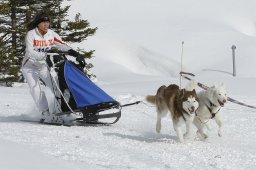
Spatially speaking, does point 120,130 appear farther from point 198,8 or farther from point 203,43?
point 198,8

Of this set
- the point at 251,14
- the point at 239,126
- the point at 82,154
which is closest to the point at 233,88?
the point at 239,126

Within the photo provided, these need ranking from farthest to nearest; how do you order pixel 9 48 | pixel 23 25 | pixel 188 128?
pixel 23 25, pixel 9 48, pixel 188 128

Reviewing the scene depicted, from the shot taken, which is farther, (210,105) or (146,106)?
(146,106)

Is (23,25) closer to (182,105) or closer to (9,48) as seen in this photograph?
(9,48)

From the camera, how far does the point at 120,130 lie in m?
7.36

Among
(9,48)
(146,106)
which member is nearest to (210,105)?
(146,106)

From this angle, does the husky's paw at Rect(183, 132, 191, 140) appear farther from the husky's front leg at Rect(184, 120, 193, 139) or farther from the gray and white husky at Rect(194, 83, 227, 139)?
the gray and white husky at Rect(194, 83, 227, 139)

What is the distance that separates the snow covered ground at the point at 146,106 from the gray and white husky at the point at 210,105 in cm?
27

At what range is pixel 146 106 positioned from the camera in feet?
33.1

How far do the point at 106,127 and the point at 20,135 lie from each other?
149cm

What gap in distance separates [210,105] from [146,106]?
336 cm

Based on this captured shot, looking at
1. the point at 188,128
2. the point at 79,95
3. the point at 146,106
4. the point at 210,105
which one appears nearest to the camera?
the point at 188,128

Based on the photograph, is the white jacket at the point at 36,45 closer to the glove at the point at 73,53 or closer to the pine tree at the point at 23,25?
the glove at the point at 73,53

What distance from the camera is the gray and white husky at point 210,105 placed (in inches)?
265
